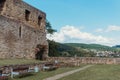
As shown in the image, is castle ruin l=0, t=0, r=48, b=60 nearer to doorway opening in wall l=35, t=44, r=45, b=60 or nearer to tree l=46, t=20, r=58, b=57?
doorway opening in wall l=35, t=44, r=45, b=60

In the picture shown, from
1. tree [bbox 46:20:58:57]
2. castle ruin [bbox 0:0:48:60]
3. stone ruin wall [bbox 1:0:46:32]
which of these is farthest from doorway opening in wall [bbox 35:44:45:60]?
tree [bbox 46:20:58:57]

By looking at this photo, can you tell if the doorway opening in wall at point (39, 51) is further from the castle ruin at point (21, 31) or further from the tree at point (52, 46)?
the tree at point (52, 46)

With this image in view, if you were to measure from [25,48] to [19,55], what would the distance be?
1658 mm

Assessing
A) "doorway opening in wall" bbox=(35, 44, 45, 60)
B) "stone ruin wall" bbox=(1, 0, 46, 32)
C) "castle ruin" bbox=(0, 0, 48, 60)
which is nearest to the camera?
"castle ruin" bbox=(0, 0, 48, 60)

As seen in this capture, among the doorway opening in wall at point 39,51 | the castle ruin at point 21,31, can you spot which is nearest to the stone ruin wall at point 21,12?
the castle ruin at point 21,31

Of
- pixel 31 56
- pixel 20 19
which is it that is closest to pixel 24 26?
pixel 20 19

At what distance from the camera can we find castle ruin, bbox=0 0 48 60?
2786 cm

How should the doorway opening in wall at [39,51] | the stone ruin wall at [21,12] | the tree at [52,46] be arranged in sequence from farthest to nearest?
the tree at [52,46], the doorway opening in wall at [39,51], the stone ruin wall at [21,12]

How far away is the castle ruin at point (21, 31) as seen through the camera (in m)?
27.9

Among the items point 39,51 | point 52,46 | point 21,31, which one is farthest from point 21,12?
point 52,46

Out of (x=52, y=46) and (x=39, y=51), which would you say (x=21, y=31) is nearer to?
(x=39, y=51)

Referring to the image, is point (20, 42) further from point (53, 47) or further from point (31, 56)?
point (53, 47)

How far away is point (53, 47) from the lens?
57594 millimetres

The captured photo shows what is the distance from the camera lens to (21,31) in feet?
102
